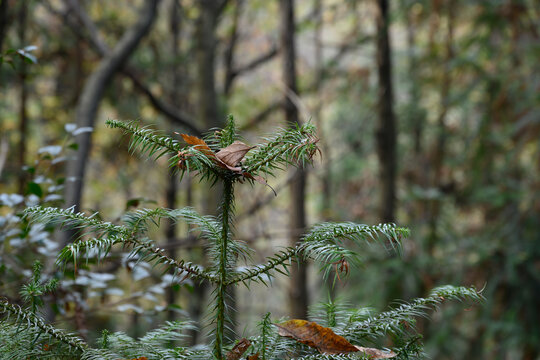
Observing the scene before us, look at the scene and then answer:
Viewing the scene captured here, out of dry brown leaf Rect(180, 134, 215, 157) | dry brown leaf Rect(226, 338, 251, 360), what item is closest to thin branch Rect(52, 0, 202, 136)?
dry brown leaf Rect(180, 134, 215, 157)

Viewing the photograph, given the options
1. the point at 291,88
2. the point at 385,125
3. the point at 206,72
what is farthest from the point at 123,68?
the point at 385,125

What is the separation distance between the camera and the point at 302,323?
0.91 m

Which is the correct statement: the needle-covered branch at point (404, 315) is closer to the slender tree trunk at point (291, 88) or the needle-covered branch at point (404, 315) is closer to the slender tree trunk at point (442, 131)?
the slender tree trunk at point (291, 88)

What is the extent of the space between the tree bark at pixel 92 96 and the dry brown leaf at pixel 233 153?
1.07 m

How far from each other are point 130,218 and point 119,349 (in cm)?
26

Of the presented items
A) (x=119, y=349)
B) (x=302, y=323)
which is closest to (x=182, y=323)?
(x=119, y=349)

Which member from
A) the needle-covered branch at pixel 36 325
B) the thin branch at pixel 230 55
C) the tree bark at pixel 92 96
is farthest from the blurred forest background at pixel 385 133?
the needle-covered branch at pixel 36 325

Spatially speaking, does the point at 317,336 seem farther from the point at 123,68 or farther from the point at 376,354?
the point at 123,68

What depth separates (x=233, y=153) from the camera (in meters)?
0.88

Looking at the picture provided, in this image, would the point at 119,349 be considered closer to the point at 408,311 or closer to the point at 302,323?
the point at 302,323

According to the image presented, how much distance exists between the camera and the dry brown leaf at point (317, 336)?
0.85 meters

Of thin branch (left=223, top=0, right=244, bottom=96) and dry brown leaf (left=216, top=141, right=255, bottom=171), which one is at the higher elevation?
thin branch (left=223, top=0, right=244, bottom=96)

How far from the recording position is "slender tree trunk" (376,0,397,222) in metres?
4.47

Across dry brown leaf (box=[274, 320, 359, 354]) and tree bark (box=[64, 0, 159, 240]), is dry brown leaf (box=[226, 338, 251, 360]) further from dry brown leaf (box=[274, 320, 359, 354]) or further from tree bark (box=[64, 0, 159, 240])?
tree bark (box=[64, 0, 159, 240])
